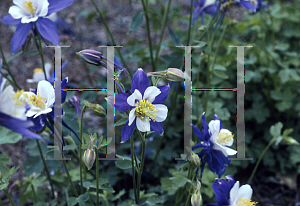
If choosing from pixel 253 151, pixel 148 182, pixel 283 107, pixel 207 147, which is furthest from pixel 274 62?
pixel 207 147

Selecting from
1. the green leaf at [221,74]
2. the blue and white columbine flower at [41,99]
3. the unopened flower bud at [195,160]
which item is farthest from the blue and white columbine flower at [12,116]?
the green leaf at [221,74]

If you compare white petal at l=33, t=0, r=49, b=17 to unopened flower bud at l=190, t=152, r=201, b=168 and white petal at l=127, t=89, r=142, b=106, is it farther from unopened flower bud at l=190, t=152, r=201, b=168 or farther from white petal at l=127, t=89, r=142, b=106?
unopened flower bud at l=190, t=152, r=201, b=168

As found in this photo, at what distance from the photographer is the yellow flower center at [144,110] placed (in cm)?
101

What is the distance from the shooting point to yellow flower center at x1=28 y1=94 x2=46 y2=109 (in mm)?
1086

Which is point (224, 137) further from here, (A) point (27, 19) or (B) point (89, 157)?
(A) point (27, 19)

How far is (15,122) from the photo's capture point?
71 cm

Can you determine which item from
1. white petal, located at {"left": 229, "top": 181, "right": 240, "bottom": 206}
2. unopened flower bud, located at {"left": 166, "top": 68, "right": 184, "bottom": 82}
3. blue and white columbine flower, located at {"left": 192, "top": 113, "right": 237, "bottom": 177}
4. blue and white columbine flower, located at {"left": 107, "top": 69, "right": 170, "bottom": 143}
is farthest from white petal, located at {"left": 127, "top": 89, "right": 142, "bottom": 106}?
white petal, located at {"left": 229, "top": 181, "right": 240, "bottom": 206}

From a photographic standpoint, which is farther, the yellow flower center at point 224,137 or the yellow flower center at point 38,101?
the yellow flower center at point 224,137

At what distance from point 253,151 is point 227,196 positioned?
1222mm

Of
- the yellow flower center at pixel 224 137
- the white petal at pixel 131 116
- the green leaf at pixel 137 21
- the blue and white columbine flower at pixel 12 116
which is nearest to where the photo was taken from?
the blue and white columbine flower at pixel 12 116

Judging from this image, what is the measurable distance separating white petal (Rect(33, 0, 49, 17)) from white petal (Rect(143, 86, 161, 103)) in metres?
0.63

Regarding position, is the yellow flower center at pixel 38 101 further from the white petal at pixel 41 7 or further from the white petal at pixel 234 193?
the white petal at pixel 234 193

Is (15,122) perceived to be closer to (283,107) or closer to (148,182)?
(148,182)

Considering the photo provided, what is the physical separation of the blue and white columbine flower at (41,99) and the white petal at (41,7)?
1.24 ft
